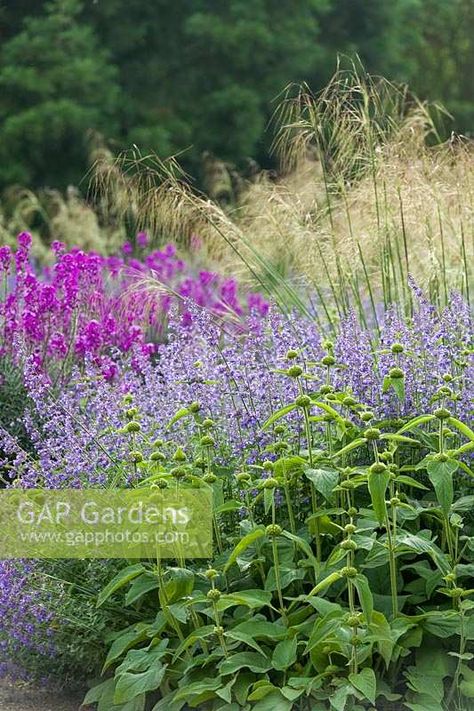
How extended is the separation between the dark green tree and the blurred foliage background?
20 mm

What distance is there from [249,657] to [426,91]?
2074cm

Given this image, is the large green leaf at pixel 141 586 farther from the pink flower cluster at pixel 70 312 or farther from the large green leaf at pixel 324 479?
the pink flower cluster at pixel 70 312

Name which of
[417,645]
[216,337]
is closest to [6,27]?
[216,337]

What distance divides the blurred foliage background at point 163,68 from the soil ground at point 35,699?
1343cm

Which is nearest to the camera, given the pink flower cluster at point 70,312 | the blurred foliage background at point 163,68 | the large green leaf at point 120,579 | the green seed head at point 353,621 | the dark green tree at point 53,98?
the green seed head at point 353,621

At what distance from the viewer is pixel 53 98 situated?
675 inches

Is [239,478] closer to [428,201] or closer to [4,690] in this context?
[4,690]

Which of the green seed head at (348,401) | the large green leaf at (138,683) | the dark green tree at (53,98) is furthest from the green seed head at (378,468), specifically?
the dark green tree at (53,98)

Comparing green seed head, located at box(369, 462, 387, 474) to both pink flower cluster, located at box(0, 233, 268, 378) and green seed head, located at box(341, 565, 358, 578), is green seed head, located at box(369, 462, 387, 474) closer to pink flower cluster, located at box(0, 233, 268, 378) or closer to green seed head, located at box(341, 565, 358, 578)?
green seed head, located at box(341, 565, 358, 578)

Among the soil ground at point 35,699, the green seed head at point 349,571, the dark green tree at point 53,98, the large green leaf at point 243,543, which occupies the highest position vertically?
→ the green seed head at point 349,571

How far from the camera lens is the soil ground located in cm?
304

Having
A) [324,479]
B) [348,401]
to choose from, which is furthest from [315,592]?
[348,401]

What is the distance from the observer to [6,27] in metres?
18.3

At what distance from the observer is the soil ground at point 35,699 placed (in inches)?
120
